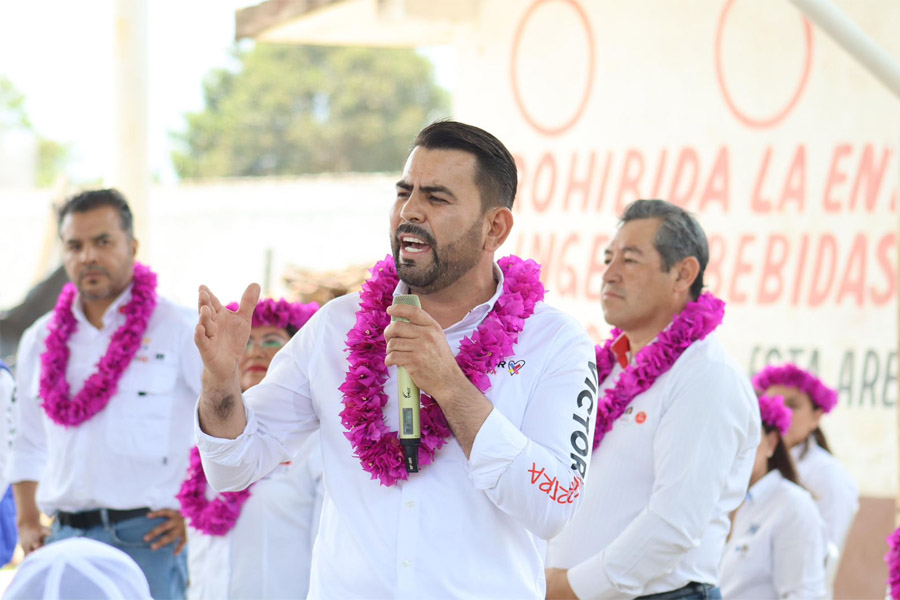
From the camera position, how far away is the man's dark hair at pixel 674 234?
4.50 metres

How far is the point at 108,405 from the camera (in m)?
5.52

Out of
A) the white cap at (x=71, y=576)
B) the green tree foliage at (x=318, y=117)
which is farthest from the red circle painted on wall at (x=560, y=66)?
the green tree foliage at (x=318, y=117)

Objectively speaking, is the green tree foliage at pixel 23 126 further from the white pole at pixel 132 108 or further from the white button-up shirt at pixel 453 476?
the white button-up shirt at pixel 453 476

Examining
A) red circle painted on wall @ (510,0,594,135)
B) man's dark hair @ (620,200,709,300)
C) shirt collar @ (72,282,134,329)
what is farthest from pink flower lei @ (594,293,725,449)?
red circle painted on wall @ (510,0,594,135)

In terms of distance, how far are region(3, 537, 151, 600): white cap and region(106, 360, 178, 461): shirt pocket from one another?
323 cm

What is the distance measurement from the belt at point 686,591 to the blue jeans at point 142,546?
2.36m

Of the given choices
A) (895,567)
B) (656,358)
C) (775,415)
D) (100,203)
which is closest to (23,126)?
(100,203)

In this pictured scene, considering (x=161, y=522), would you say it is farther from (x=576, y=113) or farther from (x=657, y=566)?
(x=576, y=113)

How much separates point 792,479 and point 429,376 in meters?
3.64

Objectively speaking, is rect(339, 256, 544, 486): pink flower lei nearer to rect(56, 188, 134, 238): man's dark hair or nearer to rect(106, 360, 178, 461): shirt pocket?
rect(106, 360, 178, 461): shirt pocket

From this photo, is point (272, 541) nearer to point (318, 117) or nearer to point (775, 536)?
point (775, 536)

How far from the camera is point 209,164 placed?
46.5 metres

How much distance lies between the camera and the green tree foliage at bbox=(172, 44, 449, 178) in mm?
45375

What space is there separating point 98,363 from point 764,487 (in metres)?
3.24
